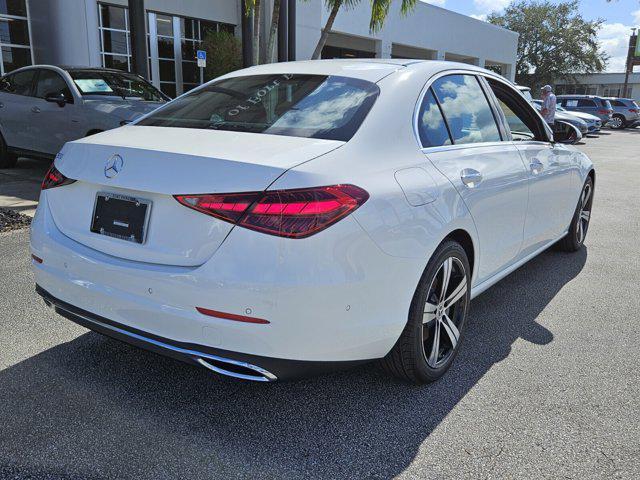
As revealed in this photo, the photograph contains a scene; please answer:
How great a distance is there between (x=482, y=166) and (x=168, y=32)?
Answer: 17878 millimetres

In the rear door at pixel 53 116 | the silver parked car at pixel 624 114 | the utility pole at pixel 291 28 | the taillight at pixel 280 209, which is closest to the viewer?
the taillight at pixel 280 209

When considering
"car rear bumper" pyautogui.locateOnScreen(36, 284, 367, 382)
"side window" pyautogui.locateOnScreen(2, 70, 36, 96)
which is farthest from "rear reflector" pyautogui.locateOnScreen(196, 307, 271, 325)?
"side window" pyautogui.locateOnScreen(2, 70, 36, 96)

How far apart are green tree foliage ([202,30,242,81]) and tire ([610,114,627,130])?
24.0m

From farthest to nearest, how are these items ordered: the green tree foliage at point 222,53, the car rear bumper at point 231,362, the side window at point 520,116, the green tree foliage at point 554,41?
1. the green tree foliage at point 554,41
2. the green tree foliage at point 222,53
3. the side window at point 520,116
4. the car rear bumper at point 231,362

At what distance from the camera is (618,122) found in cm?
3306

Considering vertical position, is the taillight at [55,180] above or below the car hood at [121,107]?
below

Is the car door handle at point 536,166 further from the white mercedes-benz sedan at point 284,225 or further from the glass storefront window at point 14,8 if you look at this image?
the glass storefront window at point 14,8

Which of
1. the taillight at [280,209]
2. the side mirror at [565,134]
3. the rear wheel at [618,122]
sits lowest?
the rear wheel at [618,122]

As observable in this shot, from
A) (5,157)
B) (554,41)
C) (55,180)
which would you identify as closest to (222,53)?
(5,157)

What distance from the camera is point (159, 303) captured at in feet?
7.72

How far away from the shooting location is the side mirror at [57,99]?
8.43 meters

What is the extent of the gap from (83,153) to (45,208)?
0.37m

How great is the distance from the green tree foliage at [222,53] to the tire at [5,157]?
936 centimetres

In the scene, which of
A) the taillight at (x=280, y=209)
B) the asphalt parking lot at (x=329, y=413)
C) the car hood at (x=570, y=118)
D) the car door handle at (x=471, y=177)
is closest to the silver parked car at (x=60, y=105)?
the asphalt parking lot at (x=329, y=413)
